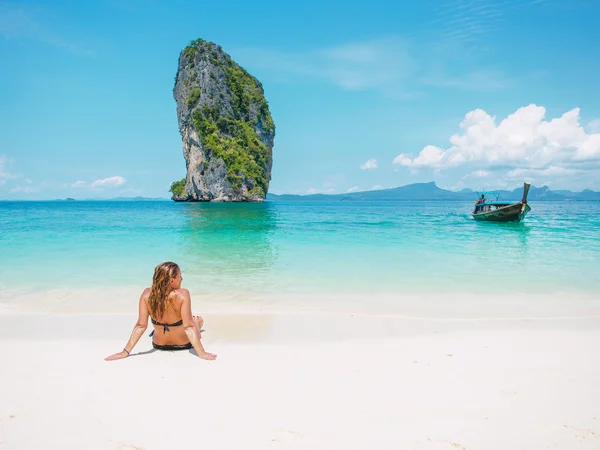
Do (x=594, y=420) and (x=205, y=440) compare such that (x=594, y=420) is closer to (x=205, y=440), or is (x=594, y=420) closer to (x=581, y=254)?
(x=205, y=440)

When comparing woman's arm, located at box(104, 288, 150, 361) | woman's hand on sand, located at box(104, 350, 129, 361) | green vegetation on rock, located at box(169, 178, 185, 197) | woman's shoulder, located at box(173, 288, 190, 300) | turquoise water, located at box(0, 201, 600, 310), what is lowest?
turquoise water, located at box(0, 201, 600, 310)

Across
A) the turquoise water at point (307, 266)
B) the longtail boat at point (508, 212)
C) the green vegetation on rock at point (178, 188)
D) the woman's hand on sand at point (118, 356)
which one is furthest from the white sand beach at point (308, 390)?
the green vegetation on rock at point (178, 188)

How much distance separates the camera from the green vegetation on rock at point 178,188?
106m

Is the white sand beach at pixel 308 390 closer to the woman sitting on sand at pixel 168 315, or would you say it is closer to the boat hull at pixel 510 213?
the woman sitting on sand at pixel 168 315

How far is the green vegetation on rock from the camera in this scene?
10578 cm

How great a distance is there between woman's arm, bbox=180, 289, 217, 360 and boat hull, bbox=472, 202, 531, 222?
105 ft

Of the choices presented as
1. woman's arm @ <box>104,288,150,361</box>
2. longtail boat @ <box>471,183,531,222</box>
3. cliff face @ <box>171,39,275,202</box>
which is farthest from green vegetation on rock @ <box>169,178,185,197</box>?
woman's arm @ <box>104,288,150,361</box>

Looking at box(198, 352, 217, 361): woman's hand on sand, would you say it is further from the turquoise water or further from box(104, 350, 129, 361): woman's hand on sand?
the turquoise water

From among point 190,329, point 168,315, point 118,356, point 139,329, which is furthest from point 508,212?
point 118,356

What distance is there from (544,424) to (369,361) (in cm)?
173

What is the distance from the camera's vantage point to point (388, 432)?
2.98 metres

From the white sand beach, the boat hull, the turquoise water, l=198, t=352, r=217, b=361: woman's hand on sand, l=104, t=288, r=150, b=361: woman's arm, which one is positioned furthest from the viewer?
the boat hull

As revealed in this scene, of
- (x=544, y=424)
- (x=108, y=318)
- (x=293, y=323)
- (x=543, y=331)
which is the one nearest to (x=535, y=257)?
(x=543, y=331)

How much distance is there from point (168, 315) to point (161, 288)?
354mm
